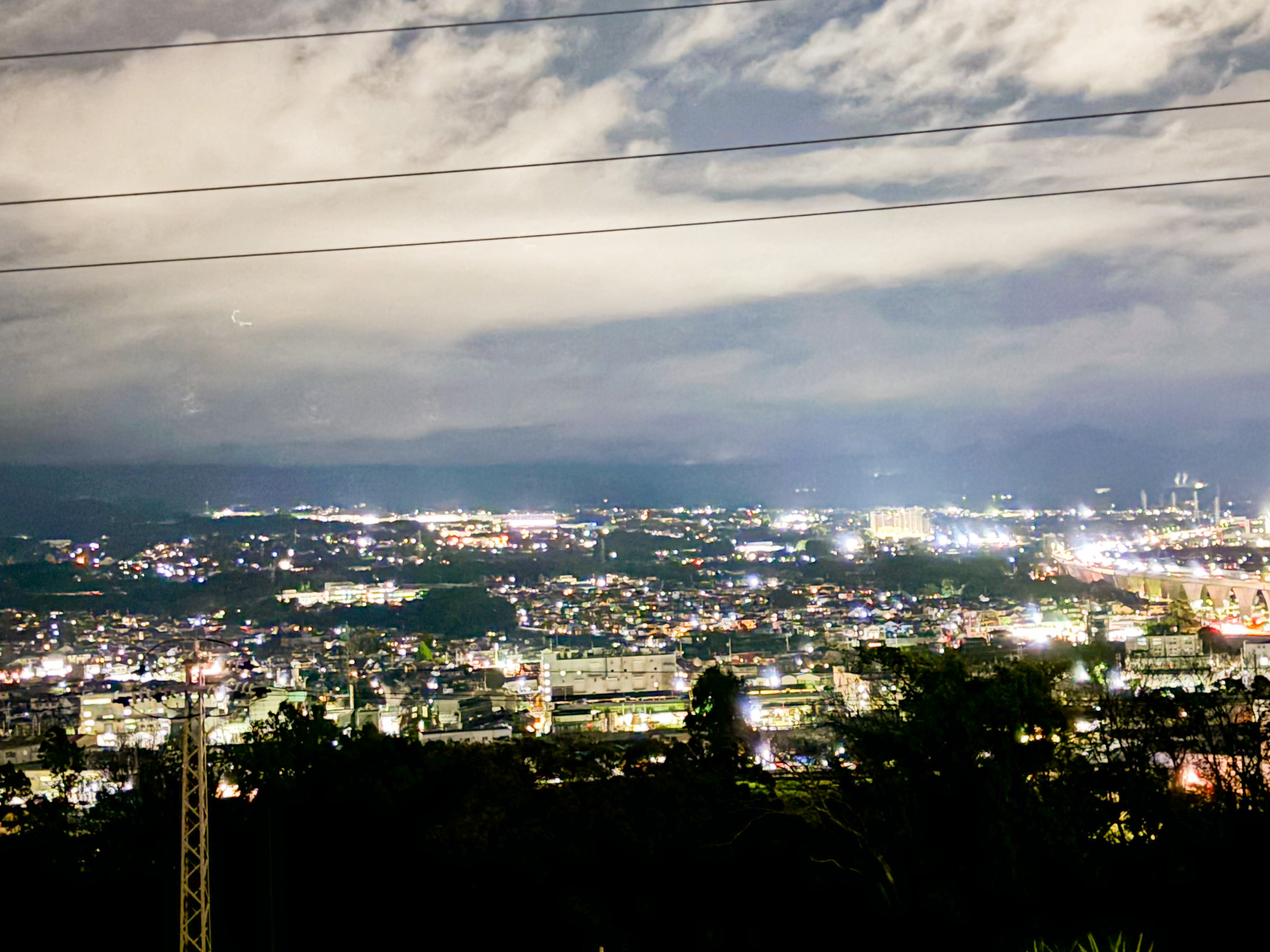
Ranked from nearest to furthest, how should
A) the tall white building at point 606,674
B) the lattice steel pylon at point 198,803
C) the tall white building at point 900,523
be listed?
the lattice steel pylon at point 198,803 < the tall white building at point 606,674 < the tall white building at point 900,523

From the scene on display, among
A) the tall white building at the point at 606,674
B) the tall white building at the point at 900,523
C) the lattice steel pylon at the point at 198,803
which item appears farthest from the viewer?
the tall white building at the point at 900,523

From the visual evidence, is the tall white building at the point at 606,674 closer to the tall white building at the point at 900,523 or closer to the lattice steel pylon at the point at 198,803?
the lattice steel pylon at the point at 198,803

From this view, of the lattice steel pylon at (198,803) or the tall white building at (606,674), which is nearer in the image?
the lattice steel pylon at (198,803)

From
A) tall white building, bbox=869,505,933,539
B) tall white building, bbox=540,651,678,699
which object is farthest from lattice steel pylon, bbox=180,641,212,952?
tall white building, bbox=869,505,933,539

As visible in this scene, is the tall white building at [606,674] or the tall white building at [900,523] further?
the tall white building at [900,523]

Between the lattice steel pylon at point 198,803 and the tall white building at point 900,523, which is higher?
the tall white building at point 900,523

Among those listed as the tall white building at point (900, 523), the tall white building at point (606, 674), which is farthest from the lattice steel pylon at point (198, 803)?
the tall white building at point (900, 523)

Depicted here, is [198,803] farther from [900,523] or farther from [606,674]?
[900,523]

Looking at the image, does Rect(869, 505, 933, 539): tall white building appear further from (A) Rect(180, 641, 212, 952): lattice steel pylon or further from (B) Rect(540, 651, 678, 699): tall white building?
(A) Rect(180, 641, 212, 952): lattice steel pylon
